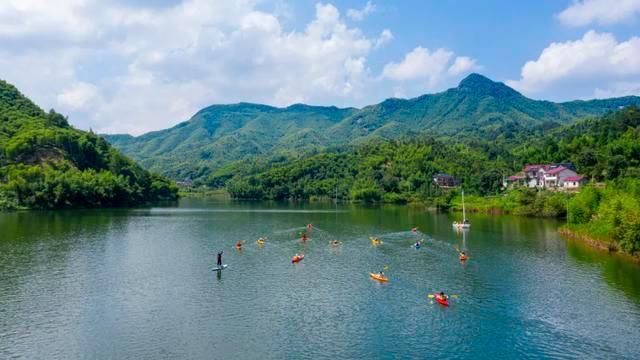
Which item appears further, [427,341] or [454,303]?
[454,303]

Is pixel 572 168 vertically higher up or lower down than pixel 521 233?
higher up

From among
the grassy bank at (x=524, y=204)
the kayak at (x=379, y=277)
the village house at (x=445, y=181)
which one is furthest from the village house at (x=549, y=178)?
the kayak at (x=379, y=277)

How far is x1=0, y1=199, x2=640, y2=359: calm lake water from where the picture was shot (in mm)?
31828

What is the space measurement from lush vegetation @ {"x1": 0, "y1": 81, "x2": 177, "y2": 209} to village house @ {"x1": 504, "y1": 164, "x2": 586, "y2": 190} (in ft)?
362

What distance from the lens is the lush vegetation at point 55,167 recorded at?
12838 cm

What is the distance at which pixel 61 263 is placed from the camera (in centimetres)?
5541

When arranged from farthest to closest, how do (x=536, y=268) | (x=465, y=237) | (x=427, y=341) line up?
(x=465, y=237) → (x=536, y=268) → (x=427, y=341)

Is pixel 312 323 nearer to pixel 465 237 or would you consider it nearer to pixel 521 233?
pixel 465 237

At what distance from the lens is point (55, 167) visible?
147 meters

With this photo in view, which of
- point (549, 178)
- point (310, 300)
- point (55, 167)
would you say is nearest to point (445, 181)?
point (549, 178)

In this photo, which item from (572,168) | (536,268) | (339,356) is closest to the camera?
(339,356)

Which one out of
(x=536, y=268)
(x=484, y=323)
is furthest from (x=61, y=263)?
(x=536, y=268)

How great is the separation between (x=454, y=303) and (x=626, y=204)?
2897 centimetres

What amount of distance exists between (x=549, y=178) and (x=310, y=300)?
107769 millimetres
